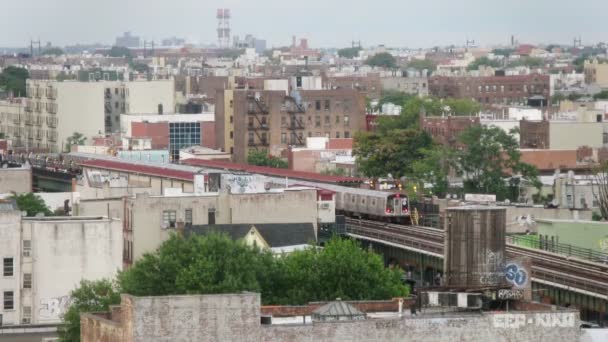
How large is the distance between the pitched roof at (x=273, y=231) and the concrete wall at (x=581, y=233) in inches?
406

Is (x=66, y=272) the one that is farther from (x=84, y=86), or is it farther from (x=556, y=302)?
(x=84, y=86)

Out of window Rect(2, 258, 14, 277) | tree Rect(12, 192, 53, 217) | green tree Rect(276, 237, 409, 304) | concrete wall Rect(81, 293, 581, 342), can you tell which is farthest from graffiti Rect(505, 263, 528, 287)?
tree Rect(12, 192, 53, 217)

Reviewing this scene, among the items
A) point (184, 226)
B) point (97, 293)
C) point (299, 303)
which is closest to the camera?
point (299, 303)

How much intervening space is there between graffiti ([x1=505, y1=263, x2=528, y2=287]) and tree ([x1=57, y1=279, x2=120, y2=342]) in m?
10.7

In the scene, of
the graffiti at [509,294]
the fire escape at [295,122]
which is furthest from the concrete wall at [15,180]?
the graffiti at [509,294]

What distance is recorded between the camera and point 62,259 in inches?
2699

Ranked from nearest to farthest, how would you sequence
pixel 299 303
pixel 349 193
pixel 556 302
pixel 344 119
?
pixel 299 303 → pixel 556 302 → pixel 349 193 → pixel 344 119

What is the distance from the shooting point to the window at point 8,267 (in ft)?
225

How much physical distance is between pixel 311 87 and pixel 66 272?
105431 mm

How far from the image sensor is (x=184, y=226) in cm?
7462

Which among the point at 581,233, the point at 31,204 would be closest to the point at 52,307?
the point at 31,204

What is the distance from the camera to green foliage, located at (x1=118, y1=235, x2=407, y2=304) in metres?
54.8

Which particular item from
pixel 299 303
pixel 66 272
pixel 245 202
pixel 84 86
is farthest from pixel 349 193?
pixel 84 86

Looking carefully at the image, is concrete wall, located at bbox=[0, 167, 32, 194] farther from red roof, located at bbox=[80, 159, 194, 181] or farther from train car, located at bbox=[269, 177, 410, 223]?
train car, located at bbox=[269, 177, 410, 223]
